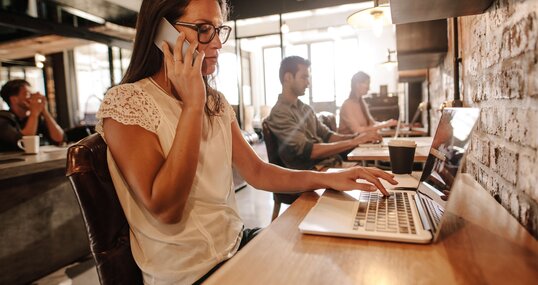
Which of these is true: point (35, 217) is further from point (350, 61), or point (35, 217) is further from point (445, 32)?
point (350, 61)

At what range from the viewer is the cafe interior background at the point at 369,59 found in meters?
0.80

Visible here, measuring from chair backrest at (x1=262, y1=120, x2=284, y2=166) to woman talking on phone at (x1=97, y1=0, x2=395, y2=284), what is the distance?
122cm

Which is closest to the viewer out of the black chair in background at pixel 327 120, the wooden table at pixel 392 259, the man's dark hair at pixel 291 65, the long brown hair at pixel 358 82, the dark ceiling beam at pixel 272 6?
the wooden table at pixel 392 259

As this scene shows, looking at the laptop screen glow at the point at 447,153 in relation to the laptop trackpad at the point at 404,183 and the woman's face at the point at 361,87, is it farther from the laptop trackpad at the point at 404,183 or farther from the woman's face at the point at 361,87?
the woman's face at the point at 361,87

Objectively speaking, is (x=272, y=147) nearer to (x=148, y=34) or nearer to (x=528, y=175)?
(x=148, y=34)

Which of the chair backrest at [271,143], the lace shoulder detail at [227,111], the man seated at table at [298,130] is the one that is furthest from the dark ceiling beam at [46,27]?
the lace shoulder detail at [227,111]

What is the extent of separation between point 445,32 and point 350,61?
967cm

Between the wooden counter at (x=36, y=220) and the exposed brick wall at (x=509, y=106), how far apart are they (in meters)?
2.18

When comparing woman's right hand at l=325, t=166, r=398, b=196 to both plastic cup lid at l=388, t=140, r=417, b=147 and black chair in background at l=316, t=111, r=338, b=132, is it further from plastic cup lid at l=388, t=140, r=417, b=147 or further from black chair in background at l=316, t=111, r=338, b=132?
black chair in background at l=316, t=111, r=338, b=132

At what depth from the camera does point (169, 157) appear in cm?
82

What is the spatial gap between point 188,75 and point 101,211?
0.38 metres

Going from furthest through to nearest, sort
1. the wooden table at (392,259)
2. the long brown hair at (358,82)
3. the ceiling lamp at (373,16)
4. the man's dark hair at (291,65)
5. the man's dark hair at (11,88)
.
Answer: the long brown hair at (358,82) < the man's dark hair at (11,88) < the man's dark hair at (291,65) < the ceiling lamp at (373,16) < the wooden table at (392,259)

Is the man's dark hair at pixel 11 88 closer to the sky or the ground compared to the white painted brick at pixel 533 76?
closer to the sky

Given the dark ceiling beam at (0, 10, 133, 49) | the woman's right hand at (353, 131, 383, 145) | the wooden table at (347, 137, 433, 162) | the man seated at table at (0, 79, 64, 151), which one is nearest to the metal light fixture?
the dark ceiling beam at (0, 10, 133, 49)
